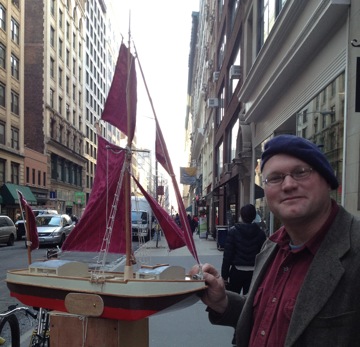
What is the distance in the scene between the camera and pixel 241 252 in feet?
19.0

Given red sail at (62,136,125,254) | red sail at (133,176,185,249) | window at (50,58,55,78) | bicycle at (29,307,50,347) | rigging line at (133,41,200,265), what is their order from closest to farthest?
1. rigging line at (133,41,200,265)
2. red sail at (133,176,185,249)
3. red sail at (62,136,125,254)
4. bicycle at (29,307,50,347)
5. window at (50,58,55,78)

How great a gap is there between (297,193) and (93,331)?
5.07 feet

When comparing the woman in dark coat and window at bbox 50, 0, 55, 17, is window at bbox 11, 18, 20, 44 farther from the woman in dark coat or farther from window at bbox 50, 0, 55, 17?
the woman in dark coat

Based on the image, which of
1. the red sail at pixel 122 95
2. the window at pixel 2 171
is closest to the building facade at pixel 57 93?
the window at pixel 2 171

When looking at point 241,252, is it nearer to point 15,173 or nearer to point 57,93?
point 15,173

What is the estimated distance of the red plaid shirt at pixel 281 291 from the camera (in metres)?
1.55

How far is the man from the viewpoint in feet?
4.55

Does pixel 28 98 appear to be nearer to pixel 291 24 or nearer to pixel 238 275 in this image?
pixel 291 24

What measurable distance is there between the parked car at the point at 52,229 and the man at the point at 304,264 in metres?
21.6

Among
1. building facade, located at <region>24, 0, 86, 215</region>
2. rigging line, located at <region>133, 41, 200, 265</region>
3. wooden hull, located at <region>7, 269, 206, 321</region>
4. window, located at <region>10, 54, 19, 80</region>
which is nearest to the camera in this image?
wooden hull, located at <region>7, 269, 206, 321</region>

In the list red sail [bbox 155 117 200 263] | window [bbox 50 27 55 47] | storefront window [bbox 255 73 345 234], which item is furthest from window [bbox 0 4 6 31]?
red sail [bbox 155 117 200 263]

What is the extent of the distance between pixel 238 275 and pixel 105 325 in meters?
3.73

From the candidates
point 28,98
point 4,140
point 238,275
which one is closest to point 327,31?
point 238,275

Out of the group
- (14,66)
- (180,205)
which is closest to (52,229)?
(180,205)
